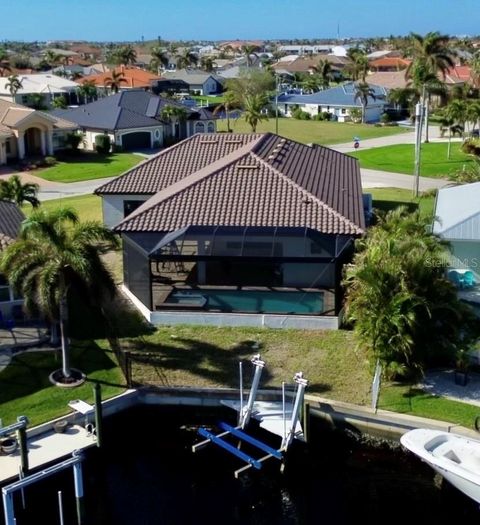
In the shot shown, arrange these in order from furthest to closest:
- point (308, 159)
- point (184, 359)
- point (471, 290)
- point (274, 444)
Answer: point (308, 159)
point (471, 290)
point (184, 359)
point (274, 444)

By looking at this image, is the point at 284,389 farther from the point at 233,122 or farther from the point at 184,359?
the point at 233,122

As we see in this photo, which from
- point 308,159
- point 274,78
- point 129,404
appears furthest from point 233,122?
point 129,404

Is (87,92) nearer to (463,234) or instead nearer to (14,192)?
(14,192)

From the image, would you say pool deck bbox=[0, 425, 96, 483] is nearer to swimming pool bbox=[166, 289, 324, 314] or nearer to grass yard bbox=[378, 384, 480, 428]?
swimming pool bbox=[166, 289, 324, 314]

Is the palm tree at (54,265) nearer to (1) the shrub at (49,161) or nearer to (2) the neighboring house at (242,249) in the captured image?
(2) the neighboring house at (242,249)

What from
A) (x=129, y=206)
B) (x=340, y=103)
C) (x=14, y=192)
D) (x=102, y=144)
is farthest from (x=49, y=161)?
(x=340, y=103)

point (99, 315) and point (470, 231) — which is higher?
point (470, 231)

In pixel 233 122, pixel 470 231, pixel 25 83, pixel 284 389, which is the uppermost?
pixel 25 83

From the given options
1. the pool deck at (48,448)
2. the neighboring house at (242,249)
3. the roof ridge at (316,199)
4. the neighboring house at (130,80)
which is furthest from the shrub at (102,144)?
the pool deck at (48,448)
